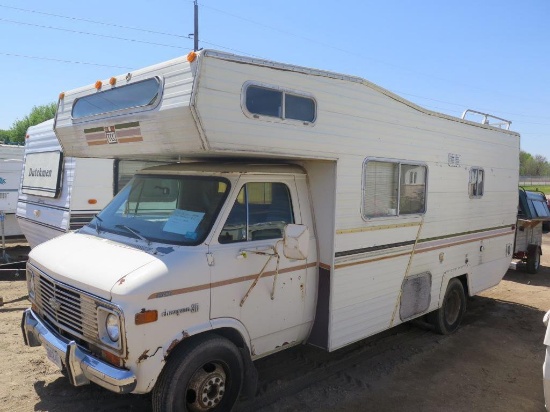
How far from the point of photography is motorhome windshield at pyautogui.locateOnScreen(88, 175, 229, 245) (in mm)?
3907

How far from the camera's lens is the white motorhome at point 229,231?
346 centimetres

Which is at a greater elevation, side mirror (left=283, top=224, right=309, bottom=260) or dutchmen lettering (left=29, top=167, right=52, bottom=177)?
dutchmen lettering (left=29, top=167, right=52, bottom=177)

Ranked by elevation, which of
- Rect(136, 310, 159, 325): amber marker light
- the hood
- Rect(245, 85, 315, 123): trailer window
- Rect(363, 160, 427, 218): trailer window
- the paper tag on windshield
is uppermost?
Rect(245, 85, 315, 123): trailer window

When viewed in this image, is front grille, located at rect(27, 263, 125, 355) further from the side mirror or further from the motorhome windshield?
the side mirror

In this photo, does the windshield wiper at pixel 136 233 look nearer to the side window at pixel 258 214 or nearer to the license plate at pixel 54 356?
the side window at pixel 258 214

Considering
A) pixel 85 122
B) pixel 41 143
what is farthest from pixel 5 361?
pixel 41 143

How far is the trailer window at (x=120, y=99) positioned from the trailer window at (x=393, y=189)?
7.65ft

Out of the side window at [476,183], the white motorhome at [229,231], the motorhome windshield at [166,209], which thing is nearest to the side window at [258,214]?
the white motorhome at [229,231]

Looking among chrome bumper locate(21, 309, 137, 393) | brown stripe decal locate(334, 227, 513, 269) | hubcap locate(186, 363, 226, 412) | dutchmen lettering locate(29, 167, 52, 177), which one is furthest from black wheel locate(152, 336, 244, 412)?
dutchmen lettering locate(29, 167, 52, 177)

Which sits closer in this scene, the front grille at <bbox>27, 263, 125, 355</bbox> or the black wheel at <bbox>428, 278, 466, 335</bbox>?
the front grille at <bbox>27, 263, 125, 355</bbox>

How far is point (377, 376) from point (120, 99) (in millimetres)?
3927

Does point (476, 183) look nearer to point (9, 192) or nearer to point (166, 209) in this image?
point (166, 209)

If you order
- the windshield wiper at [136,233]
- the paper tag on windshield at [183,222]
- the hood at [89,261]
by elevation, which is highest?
the paper tag on windshield at [183,222]

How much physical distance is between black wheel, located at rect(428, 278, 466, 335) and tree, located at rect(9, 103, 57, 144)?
49.5 meters
